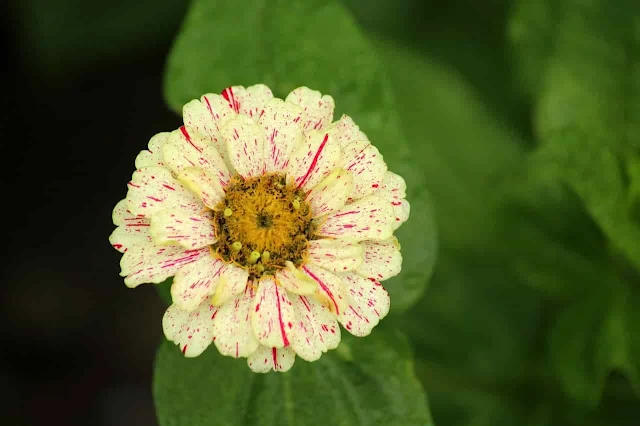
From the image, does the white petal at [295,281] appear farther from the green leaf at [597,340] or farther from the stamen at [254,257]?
the green leaf at [597,340]

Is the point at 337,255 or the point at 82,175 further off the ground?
the point at 82,175

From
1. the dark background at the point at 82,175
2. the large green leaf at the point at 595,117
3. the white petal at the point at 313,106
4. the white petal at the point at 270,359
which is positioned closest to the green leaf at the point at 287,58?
the white petal at the point at 313,106

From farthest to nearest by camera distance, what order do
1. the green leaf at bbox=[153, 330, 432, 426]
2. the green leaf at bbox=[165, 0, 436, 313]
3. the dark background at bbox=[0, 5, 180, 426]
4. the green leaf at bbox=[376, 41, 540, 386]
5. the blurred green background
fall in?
the dark background at bbox=[0, 5, 180, 426], the green leaf at bbox=[376, 41, 540, 386], the blurred green background, the green leaf at bbox=[165, 0, 436, 313], the green leaf at bbox=[153, 330, 432, 426]

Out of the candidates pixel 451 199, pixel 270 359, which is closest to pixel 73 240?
pixel 451 199

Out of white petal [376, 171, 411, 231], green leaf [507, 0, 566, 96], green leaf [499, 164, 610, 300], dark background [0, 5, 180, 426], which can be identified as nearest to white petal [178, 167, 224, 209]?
white petal [376, 171, 411, 231]

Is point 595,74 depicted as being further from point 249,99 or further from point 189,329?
point 189,329

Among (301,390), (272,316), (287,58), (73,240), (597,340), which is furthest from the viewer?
(73,240)

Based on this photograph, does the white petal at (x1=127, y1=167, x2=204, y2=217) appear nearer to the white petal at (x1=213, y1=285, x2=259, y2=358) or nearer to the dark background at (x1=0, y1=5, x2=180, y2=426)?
the white petal at (x1=213, y1=285, x2=259, y2=358)
